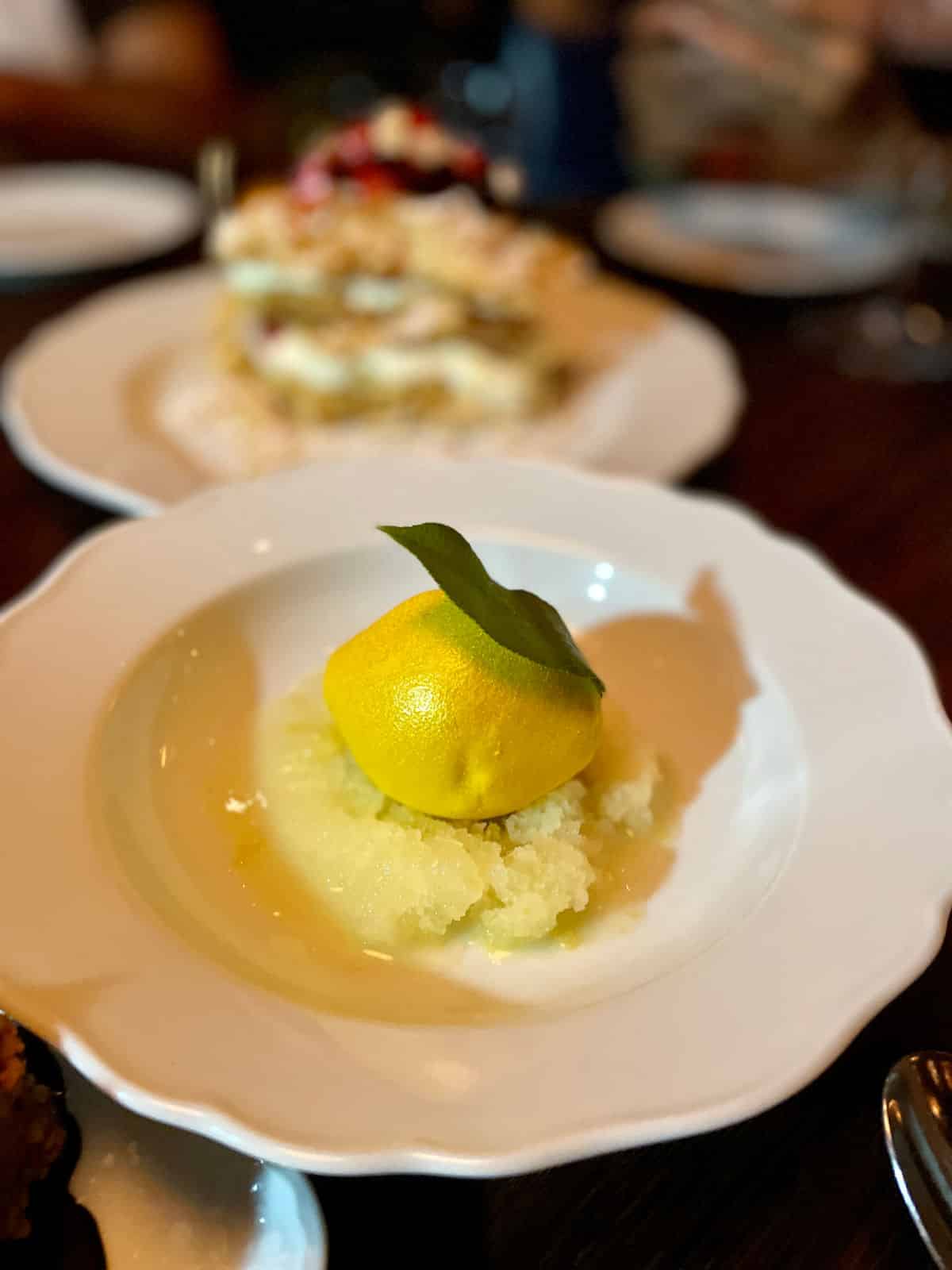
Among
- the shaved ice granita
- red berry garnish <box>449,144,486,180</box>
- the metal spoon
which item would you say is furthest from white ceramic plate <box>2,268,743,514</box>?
the metal spoon

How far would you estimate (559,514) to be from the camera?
3.69 ft

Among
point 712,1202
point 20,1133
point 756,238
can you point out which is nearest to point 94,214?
point 756,238

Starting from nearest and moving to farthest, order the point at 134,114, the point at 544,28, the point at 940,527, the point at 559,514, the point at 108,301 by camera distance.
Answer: the point at 559,514 → the point at 940,527 → the point at 108,301 → the point at 134,114 → the point at 544,28

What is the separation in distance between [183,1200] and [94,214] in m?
2.30

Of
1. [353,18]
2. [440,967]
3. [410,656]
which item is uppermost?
[410,656]

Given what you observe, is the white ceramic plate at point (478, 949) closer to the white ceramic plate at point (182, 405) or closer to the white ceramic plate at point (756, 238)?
the white ceramic plate at point (182, 405)

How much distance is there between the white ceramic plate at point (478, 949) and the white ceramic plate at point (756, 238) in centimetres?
118

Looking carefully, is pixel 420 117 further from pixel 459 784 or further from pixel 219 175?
pixel 459 784

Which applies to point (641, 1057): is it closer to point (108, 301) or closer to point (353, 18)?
point (108, 301)

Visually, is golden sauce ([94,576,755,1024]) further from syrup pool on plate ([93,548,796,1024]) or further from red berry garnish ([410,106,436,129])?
red berry garnish ([410,106,436,129])

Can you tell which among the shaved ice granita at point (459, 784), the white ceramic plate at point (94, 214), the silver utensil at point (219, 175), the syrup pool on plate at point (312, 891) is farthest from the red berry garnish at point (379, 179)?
the shaved ice granita at point (459, 784)

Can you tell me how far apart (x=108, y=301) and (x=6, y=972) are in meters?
1.61

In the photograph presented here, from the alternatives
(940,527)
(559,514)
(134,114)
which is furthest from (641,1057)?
(134,114)

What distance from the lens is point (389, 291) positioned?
185 centimetres
